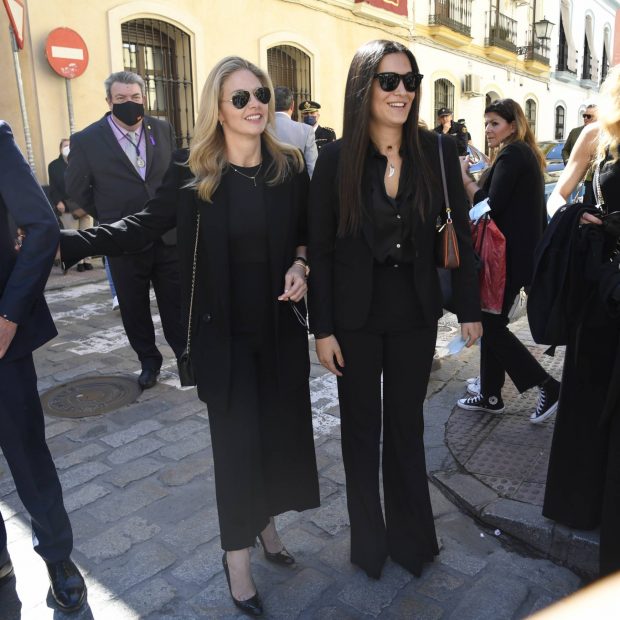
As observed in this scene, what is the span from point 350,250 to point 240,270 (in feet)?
1.42

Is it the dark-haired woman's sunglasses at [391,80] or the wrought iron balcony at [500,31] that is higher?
the wrought iron balcony at [500,31]

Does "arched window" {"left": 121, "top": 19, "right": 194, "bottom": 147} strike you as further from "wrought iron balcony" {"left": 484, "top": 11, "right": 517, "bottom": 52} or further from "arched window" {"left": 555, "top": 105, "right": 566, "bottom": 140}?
"arched window" {"left": 555, "top": 105, "right": 566, "bottom": 140}

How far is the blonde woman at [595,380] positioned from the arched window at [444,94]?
1749 centimetres

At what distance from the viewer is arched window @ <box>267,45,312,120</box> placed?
1350 centimetres

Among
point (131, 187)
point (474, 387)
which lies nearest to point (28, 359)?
point (131, 187)

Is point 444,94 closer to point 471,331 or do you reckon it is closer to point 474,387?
point 474,387

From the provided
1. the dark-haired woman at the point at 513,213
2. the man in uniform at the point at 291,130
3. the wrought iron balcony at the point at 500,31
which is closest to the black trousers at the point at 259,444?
the dark-haired woman at the point at 513,213

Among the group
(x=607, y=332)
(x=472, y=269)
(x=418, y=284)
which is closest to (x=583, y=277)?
(x=607, y=332)

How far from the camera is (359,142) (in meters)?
2.45

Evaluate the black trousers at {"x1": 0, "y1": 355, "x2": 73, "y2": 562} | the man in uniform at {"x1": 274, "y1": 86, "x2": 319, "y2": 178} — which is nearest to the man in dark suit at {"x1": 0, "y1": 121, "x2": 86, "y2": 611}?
the black trousers at {"x1": 0, "y1": 355, "x2": 73, "y2": 562}

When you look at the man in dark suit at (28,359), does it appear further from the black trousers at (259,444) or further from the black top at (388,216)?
the black top at (388,216)

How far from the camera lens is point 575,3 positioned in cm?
2744

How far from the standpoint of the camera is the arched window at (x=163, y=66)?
10.7m

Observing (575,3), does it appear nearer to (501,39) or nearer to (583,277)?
(501,39)
